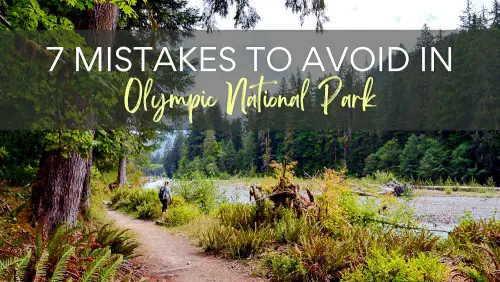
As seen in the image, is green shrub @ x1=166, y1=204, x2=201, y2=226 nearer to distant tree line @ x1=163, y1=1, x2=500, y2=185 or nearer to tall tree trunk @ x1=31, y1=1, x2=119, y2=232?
distant tree line @ x1=163, y1=1, x2=500, y2=185

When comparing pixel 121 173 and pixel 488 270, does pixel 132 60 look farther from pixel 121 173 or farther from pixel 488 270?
pixel 121 173

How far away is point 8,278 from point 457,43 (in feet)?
141

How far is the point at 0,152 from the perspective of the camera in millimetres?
5727

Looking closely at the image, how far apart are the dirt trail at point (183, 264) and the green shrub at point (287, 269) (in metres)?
0.40

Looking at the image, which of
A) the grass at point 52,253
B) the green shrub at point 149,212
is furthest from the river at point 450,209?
the grass at point 52,253

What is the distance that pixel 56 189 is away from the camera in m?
5.87

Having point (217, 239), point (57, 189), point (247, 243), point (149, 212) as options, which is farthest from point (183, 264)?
point (149, 212)

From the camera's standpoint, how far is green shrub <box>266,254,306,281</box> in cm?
567

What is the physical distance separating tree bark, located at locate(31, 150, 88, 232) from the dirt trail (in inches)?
69.6

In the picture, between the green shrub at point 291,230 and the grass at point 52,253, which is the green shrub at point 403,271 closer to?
the green shrub at point 291,230

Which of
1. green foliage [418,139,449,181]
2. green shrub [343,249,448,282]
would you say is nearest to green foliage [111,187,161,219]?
green shrub [343,249,448,282]

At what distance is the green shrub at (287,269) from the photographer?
5672mm

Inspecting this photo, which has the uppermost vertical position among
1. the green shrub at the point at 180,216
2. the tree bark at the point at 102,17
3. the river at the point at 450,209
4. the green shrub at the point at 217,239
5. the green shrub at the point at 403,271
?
the tree bark at the point at 102,17

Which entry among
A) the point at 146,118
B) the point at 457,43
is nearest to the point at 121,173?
the point at 146,118
